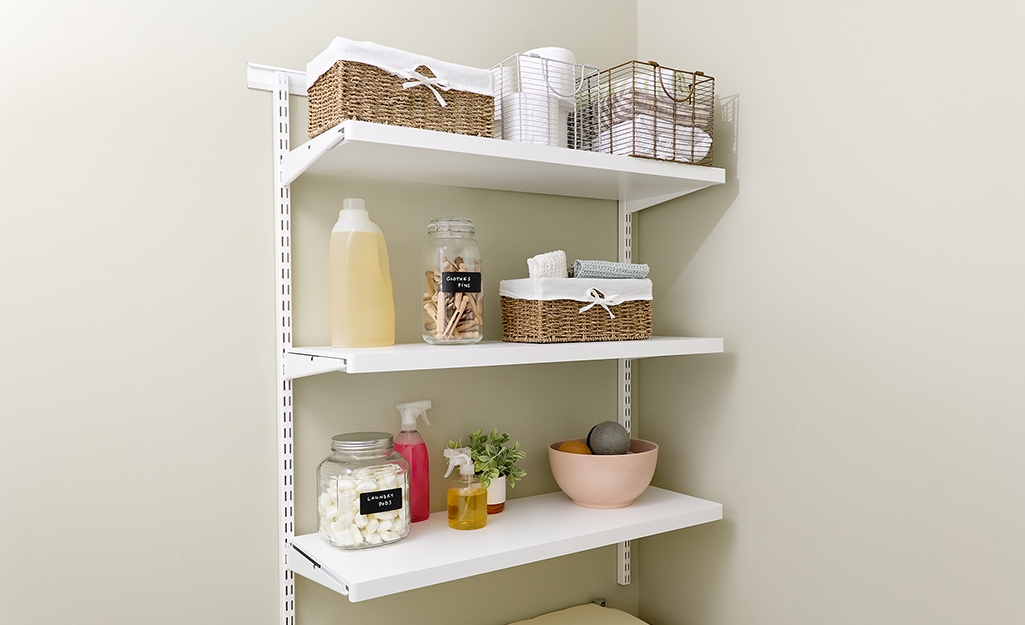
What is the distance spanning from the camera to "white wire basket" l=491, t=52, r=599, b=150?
115cm

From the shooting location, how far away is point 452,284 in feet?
3.62

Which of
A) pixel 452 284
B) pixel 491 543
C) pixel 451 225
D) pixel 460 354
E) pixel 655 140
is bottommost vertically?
pixel 491 543

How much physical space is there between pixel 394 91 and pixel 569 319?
1.54ft

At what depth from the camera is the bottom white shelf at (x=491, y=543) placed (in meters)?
0.96

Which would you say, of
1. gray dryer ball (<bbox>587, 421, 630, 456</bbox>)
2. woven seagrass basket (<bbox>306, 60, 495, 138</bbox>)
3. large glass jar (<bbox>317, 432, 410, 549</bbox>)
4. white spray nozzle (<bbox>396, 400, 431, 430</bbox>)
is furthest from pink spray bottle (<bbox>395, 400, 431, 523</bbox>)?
woven seagrass basket (<bbox>306, 60, 495, 138</bbox>)

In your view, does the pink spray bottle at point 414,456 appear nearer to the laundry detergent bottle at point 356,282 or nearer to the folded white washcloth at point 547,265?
the laundry detergent bottle at point 356,282

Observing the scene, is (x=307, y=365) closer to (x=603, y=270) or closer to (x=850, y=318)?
(x=603, y=270)

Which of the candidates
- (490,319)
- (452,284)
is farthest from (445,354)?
(490,319)

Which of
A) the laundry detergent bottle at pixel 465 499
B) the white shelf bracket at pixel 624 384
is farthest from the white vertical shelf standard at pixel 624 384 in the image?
the laundry detergent bottle at pixel 465 499

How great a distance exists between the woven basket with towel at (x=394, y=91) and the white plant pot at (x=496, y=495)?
0.62m

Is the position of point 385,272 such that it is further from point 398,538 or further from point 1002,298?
point 1002,298

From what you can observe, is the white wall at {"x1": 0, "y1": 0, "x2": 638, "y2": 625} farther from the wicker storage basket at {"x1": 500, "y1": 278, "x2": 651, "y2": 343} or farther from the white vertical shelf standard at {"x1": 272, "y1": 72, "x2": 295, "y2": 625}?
the wicker storage basket at {"x1": 500, "y1": 278, "x2": 651, "y2": 343}

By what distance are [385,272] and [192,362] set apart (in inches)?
13.1

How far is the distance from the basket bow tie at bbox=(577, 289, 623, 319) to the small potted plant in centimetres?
29
